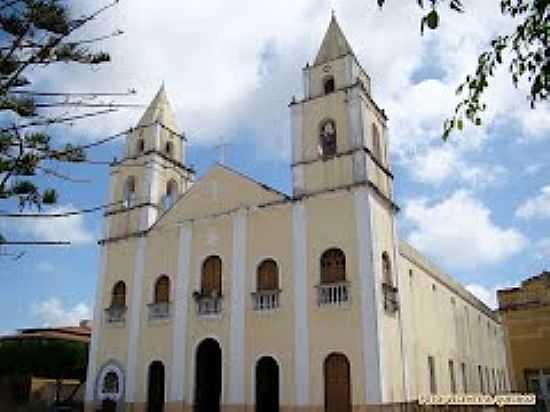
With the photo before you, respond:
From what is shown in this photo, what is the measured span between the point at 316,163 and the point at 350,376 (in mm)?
6689

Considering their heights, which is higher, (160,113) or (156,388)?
(160,113)

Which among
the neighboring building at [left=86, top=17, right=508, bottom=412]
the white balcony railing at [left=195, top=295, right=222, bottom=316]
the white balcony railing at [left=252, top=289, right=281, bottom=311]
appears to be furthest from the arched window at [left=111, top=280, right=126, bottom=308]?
the white balcony railing at [left=252, top=289, right=281, bottom=311]

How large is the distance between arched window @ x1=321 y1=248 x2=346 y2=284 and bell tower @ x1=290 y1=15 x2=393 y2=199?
82.2 inches

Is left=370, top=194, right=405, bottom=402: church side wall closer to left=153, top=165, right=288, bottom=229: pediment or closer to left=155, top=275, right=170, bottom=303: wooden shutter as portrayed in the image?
left=153, top=165, right=288, bottom=229: pediment

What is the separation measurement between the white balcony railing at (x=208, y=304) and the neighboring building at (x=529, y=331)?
1754 centimetres

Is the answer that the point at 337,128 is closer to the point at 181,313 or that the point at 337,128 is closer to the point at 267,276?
the point at 267,276

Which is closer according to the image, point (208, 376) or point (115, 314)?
point (208, 376)

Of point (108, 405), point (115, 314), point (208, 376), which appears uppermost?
point (115, 314)

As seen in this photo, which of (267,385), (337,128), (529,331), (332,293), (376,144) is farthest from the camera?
(529,331)

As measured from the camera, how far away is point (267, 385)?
17.9 m

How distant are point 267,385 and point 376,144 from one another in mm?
8806

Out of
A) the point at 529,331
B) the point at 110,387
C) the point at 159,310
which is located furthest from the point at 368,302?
the point at 529,331

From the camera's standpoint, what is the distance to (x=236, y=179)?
2006 centimetres

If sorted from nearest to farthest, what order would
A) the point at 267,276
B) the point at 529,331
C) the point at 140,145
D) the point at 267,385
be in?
1. the point at 267,385
2. the point at 267,276
3. the point at 140,145
4. the point at 529,331
